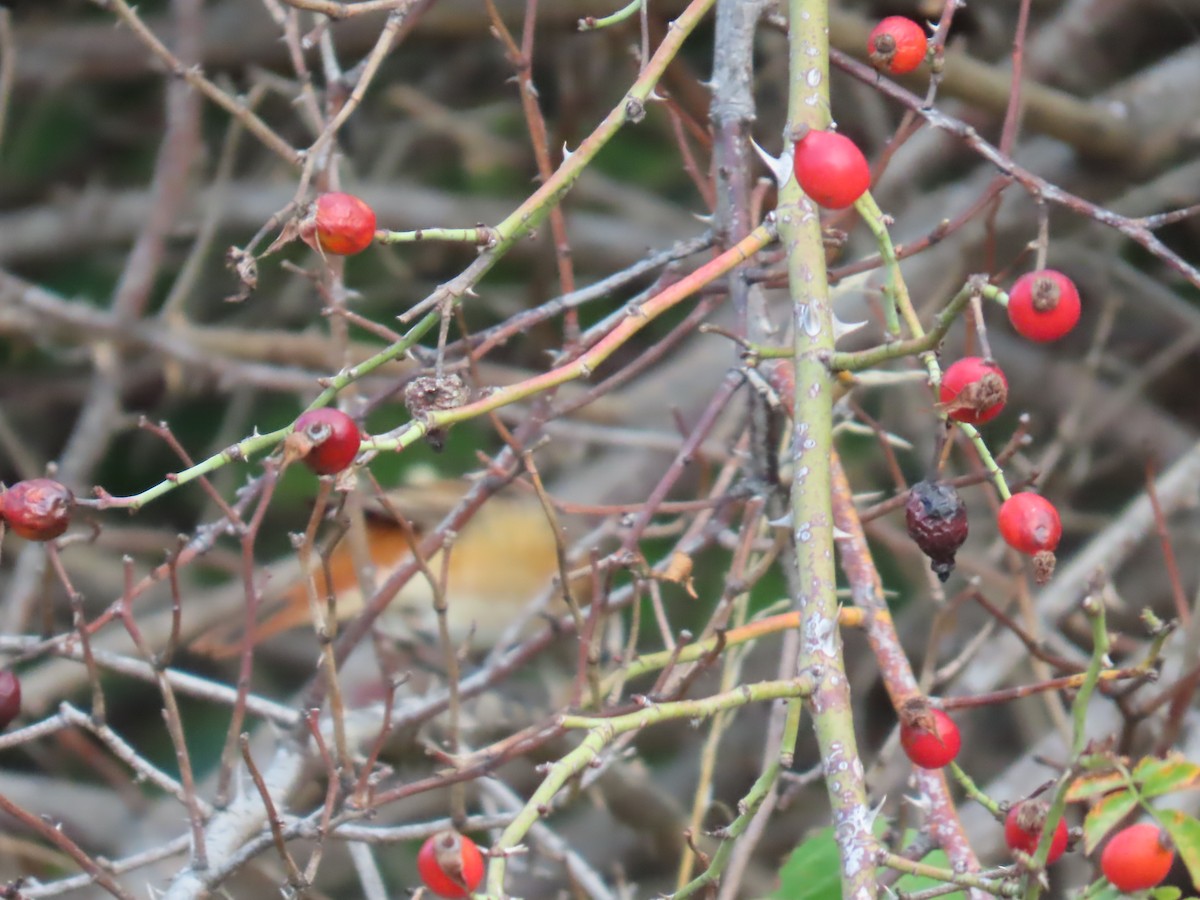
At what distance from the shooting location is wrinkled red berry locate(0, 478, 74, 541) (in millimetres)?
A: 1165

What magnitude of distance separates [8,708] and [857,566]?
812 millimetres

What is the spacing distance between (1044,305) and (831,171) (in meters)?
0.19

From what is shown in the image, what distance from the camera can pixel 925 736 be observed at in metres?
1.09

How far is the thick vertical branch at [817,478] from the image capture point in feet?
3.18

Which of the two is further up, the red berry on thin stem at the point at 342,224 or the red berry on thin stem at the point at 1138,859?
the red berry on thin stem at the point at 342,224

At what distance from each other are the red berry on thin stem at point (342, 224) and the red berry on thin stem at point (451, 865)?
430mm

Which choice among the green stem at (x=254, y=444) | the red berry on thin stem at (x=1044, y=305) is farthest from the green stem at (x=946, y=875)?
the green stem at (x=254, y=444)

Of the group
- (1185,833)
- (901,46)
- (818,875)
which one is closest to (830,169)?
(901,46)

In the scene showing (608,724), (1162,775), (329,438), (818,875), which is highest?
(329,438)

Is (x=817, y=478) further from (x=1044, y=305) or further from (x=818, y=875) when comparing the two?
(x=818, y=875)

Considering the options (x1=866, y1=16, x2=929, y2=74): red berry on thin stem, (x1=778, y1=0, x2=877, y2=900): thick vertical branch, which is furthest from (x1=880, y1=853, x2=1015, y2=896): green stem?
(x1=866, y1=16, x2=929, y2=74): red berry on thin stem

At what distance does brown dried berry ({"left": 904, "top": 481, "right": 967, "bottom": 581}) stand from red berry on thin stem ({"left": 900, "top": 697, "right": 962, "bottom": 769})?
0.34 feet

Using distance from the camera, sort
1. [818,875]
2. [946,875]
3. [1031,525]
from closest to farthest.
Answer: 1. [946,875]
2. [1031,525]
3. [818,875]

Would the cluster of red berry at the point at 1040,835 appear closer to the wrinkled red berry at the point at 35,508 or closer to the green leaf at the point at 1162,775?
the green leaf at the point at 1162,775
